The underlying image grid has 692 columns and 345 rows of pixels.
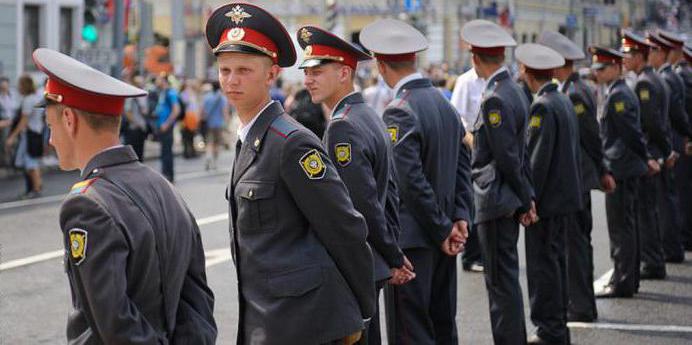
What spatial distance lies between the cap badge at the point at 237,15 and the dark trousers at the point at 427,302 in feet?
8.05

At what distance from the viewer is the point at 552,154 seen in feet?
27.3

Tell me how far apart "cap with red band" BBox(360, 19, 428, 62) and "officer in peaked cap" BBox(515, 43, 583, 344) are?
5.28 ft

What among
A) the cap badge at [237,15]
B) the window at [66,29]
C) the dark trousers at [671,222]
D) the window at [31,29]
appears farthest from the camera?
the window at [66,29]

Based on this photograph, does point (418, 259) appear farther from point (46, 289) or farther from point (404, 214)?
point (46, 289)

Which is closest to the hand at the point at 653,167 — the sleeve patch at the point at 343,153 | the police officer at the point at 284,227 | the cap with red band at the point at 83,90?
the sleeve patch at the point at 343,153

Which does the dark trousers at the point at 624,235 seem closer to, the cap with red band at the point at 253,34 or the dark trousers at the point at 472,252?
the dark trousers at the point at 472,252

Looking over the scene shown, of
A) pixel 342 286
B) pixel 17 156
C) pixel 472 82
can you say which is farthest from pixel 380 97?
pixel 342 286

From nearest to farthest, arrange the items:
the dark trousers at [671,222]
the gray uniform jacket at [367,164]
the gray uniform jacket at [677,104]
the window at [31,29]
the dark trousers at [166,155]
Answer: the gray uniform jacket at [367,164] → the dark trousers at [671,222] → the gray uniform jacket at [677,104] → the dark trousers at [166,155] → the window at [31,29]

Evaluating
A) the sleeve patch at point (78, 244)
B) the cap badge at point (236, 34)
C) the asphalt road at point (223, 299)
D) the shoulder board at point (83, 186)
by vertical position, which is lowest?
the asphalt road at point (223, 299)

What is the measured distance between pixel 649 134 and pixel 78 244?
8478mm

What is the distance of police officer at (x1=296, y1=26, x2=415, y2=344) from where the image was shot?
18.1 ft

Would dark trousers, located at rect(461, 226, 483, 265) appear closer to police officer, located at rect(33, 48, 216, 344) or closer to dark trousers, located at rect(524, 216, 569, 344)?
dark trousers, located at rect(524, 216, 569, 344)

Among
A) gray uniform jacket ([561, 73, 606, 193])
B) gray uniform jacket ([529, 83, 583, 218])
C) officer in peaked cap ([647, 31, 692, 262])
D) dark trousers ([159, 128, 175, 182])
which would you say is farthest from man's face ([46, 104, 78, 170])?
dark trousers ([159, 128, 175, 182])

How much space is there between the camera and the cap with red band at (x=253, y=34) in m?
4.52
